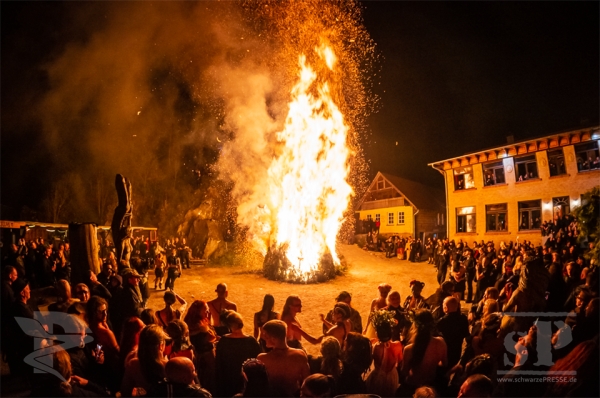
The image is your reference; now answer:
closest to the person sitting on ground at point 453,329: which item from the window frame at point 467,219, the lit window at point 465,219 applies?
the window frame at point 467,219

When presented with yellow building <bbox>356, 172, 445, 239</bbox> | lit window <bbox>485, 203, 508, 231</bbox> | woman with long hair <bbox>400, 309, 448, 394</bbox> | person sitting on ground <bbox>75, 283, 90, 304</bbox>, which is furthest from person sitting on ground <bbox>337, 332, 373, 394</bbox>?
yellow building <bbox>356, 172, 445, 239</bbox>

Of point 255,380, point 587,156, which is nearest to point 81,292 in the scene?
point 255,380

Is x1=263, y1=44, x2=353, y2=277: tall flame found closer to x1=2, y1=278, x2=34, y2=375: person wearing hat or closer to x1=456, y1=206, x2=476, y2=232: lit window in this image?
x1=456, y1=206, x2=476, y2=232: lit window

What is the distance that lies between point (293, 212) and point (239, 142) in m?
12.1

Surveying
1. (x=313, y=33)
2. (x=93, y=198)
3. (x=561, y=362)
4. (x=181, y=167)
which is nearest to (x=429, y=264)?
(x=313, y=33)

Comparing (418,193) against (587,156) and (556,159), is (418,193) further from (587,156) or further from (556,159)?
(587,156)

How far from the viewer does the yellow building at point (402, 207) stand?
34750mm

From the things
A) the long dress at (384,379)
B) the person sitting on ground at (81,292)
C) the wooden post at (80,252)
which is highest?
the wooden post at (80,252)

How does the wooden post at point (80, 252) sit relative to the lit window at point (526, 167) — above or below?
below

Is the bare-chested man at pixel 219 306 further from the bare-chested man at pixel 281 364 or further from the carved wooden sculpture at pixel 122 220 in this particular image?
the carved wooden sculpture at pixel 122 220

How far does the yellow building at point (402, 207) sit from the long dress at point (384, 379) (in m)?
31.4

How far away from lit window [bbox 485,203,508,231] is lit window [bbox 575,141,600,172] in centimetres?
492

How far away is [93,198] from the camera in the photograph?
32.8 metres

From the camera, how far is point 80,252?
8.16 meters
